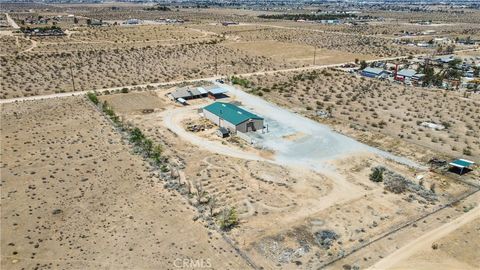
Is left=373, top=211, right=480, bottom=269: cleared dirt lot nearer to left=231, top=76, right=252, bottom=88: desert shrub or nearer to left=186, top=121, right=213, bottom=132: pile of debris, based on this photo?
left=186, top=121, right=213, bottom=132: pile of debris

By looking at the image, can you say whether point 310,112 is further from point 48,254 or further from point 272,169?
point 48,254

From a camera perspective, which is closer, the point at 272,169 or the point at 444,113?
the point at 272,169

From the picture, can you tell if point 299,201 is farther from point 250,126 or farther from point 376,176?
point 250,126

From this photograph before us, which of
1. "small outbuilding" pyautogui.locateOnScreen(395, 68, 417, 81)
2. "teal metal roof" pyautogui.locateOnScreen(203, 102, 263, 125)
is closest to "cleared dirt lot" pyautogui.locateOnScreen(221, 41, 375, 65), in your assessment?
"small outbuilding" pyautogui.locateOnScreen(395, 68, 417, 81)

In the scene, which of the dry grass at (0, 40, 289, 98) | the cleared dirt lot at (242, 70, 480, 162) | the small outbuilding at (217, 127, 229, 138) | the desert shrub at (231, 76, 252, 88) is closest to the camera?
the cleared dirt lot at (242, 70, 480, 162)

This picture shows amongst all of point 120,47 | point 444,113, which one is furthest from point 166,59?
point 444,113

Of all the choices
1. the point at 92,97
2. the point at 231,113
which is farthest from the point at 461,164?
the point at 92,97
